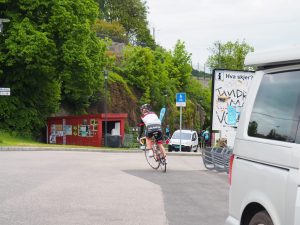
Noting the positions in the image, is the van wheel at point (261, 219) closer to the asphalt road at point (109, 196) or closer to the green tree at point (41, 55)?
the asphalt road at point (109, 196)

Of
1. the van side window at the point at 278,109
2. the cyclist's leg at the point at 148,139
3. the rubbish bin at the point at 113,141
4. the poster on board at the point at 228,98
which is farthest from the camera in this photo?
the rubbish bin at the point at 113,141

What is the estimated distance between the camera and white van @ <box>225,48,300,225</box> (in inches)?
176

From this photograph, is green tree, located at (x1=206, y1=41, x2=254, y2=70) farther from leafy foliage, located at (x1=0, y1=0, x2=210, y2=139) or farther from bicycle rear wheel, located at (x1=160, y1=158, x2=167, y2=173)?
bicycle rear wheel, located at (x1=160, y1=158, x2=167, y2=173)

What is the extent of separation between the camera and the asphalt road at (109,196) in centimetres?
844

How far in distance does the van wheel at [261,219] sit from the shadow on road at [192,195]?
3.12 meters

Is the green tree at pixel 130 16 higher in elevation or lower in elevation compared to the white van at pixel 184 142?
higher

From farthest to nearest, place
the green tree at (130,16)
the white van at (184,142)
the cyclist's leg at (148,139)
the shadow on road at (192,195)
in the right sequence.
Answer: the green tree at (130,16), the white van at (184,142), the cyclist's leg at (148,139), the shadow on road at (192,195)

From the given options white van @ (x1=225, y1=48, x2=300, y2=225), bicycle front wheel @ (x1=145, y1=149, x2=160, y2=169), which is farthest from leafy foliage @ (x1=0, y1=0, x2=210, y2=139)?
white van @ (x1=225, y1=48, x2=300, y2=225)

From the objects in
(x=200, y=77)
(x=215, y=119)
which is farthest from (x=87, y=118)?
(x=200, y=77)

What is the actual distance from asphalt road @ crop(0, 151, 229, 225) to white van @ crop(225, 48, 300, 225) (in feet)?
9.59

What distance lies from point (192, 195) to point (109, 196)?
1583mm

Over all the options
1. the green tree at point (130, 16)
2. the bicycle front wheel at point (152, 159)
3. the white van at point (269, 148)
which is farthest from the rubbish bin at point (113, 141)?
the green tree at point (130, 16)

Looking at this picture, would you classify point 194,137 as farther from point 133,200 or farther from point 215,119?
point 133,200

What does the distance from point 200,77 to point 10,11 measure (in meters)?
65.7
